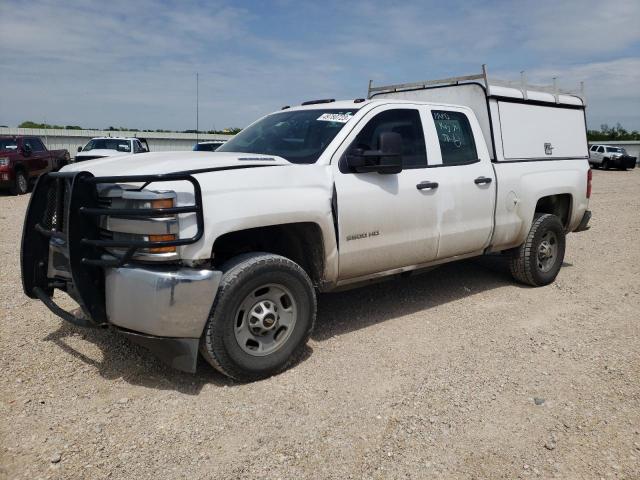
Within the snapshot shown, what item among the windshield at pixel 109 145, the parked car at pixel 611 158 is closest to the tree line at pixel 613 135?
the parked car at pixel 611 158

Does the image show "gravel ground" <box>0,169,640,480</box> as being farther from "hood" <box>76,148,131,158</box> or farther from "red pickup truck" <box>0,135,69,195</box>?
"hood" <box>76,148,131,158</box>

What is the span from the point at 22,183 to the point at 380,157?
14360 mm

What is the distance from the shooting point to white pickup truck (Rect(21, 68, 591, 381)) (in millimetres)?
3242

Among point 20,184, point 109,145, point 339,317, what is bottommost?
point 339,317

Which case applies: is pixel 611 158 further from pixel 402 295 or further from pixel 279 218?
pixel 279 218

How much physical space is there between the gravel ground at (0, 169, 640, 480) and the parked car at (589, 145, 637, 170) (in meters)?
33.0

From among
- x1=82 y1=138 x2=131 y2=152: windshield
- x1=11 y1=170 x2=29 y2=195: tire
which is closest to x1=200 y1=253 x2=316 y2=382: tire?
x1=11 y1=170 x2=29 y2=195: tire

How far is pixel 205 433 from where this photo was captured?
3.04 meters

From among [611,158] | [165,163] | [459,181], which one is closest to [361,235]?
[459,181]

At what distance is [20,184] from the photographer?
1523cm

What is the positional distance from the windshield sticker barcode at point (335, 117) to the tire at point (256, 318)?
1347 mm

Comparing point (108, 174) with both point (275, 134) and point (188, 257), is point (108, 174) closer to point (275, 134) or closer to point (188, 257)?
point (188, 257)

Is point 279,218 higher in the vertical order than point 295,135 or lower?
lower

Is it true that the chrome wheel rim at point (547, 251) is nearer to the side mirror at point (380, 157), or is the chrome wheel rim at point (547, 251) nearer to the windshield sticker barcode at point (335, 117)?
the side mirror at point (380, 157)
